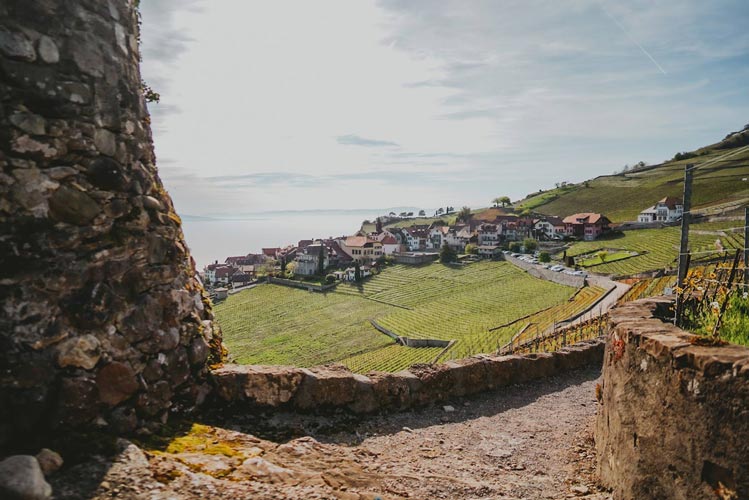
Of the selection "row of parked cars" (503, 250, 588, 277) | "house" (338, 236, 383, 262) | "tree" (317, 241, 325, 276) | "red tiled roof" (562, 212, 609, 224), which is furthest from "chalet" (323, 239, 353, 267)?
"red tiled roof" (562, 212, 609, 224)

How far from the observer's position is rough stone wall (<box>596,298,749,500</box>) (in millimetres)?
3164

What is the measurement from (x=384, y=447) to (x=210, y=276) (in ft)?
363

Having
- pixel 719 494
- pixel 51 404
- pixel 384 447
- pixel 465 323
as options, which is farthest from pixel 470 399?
pixel 465 323

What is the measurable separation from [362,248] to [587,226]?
4799 cm

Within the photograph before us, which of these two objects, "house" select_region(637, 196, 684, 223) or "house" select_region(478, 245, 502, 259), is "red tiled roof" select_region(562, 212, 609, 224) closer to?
"house" select_region(637, 196, 684, 223)

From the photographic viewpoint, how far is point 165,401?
4.73 metres

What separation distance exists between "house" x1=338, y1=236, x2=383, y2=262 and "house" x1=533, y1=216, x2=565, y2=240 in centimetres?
3604

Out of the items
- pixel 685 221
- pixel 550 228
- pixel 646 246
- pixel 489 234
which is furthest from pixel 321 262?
pixel 685 221

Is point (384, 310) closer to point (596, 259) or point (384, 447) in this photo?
point (596, 259)

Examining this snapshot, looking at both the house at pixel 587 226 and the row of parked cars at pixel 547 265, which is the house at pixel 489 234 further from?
the house at pixel 587 226

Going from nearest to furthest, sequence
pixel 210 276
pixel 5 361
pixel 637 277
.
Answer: pixel 5 361 → pixel 637 277 → pixel 210 276

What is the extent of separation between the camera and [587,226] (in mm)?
90125

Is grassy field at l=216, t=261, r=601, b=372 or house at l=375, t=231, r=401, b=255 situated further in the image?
house at l=375, t=231, r=401, b=255

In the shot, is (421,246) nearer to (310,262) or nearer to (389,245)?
(389,245)
